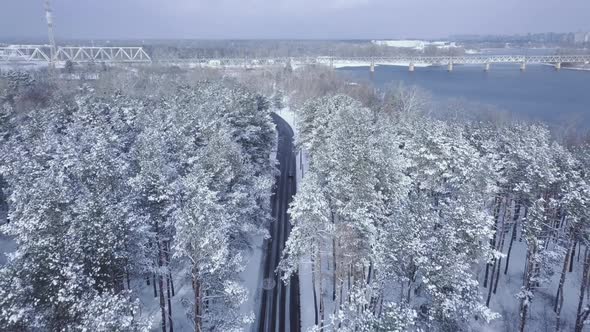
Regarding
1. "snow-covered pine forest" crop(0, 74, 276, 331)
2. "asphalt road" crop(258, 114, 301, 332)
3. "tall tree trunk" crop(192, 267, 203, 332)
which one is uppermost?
"snow-covered pine forest" crop(0, 74, 276, 331)

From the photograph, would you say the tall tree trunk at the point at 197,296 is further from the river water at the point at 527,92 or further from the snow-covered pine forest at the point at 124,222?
the river water at the point at 527,92

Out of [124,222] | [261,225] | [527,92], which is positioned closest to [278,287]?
[261,225]

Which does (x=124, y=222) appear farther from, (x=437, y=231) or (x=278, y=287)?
(x=437, y=231)

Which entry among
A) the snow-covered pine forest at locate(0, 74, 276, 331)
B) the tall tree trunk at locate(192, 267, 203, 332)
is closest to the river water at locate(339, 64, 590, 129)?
the snow-covered pine forest at locate(0, 74, 276, 331)

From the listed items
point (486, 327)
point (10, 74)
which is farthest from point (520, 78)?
point (10, 74)

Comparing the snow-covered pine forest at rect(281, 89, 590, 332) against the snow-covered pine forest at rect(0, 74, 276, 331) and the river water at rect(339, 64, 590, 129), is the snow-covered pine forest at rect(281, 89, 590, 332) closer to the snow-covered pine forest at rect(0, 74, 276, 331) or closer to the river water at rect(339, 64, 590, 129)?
the snow-covered pine forest at rect(0, 74, 276, 331)

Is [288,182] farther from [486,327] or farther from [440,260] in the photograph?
[440,260]
